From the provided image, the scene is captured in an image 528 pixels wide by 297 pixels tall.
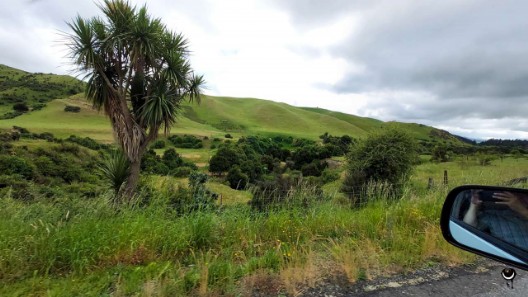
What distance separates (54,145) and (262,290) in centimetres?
5238

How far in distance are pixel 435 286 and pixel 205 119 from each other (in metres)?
136

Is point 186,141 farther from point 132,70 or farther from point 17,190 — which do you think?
point 17,190

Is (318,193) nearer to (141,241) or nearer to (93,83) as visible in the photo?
(141,241)

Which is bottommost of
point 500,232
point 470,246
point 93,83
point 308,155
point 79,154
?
point 79,154

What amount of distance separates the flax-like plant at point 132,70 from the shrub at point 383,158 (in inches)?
423

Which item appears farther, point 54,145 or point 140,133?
point 54,145

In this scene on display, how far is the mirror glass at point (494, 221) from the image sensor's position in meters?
1.34

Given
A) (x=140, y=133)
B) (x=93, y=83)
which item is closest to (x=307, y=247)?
(x=140, y=133)

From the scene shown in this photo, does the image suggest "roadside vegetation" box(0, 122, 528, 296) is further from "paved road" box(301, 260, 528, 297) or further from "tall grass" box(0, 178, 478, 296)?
"paved road" box(301, 260, 528, 297)

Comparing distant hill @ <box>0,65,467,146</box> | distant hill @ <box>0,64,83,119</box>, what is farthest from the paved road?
distant hill @ <box>0,64,83,119</box>

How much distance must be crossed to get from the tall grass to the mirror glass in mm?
1684

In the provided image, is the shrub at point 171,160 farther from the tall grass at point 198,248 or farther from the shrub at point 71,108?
the shrub at point 71,108

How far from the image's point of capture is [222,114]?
144 m

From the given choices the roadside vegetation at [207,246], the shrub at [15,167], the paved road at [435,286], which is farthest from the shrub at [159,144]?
the paved road at [435,286]
